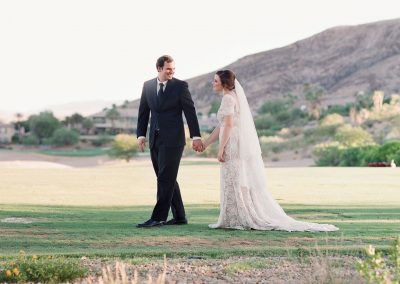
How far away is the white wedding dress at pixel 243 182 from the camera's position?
41.2ft

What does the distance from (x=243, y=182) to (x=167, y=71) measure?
217 centimetres


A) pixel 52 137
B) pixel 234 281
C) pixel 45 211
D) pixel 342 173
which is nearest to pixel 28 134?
pixel 52 137

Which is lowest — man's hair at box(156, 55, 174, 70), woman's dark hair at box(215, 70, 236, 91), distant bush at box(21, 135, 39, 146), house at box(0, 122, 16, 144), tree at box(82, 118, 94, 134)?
woman's dark hair at box(215, 70, 236, 91)

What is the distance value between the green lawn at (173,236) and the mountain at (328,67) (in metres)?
120

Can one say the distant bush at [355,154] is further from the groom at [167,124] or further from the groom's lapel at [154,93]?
the groom's lapel at [154,93]

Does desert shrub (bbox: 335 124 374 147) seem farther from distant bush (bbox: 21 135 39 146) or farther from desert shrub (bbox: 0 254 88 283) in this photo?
distant bush (bbox: 21 135 39 146)

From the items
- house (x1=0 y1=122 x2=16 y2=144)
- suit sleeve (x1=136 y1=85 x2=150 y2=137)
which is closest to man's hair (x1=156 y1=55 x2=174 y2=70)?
suit sleeve (x1=136 y1=85 x2=150 y2=137)

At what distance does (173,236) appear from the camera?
11406 millimetres

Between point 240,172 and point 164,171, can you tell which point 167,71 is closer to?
point 164,171

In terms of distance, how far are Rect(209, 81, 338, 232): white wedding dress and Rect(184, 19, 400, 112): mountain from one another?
122 meters

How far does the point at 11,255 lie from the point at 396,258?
4.78 m

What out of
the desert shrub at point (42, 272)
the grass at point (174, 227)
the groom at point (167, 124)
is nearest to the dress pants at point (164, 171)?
the groom at point (167, 124)

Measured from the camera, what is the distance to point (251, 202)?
12.7 m

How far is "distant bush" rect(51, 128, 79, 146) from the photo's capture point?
105113 mm
